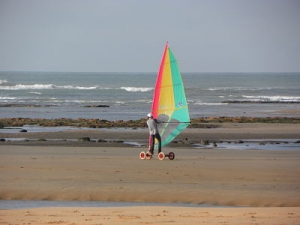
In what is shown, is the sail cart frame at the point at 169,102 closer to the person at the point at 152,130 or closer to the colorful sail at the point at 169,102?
the colorful sail at the point at 169,102

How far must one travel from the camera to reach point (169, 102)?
1697 centimetres

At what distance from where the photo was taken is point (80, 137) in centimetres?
2303

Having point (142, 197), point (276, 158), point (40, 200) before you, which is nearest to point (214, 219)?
point (142, 197)

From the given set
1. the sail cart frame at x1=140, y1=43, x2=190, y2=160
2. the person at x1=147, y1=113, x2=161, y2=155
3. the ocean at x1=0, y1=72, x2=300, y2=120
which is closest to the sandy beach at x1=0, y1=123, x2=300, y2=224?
the person at x1=147, y1=113, x2=161, y2=155

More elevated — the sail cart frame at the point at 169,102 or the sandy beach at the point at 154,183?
the sail cart frame at the point at 169,102

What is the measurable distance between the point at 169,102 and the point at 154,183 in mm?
4506

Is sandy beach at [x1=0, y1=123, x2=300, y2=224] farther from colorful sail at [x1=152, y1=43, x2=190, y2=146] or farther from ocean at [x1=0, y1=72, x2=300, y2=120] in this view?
ocean at [x1=0, y1=72, x2=300, y2=120]

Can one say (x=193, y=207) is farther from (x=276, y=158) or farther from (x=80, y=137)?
(x=80, y=137)

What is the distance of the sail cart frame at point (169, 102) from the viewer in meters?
16.9

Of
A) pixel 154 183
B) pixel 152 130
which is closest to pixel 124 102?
pixel 152 130

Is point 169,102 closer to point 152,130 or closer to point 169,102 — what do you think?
point 169,102

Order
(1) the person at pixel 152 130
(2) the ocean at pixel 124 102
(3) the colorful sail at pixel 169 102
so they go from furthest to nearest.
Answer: (2) the ocean at pixel 124 102 → (3) the colorful sail at pixel 169 102 → (1) the person at pixel 152 130

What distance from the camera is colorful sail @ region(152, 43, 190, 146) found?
55.4 ft

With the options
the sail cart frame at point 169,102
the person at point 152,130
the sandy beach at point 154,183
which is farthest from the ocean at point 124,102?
the person at point 152,130
